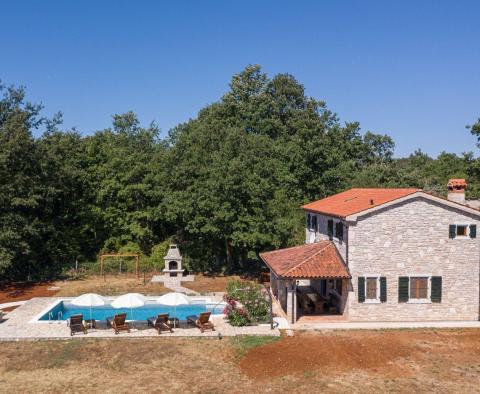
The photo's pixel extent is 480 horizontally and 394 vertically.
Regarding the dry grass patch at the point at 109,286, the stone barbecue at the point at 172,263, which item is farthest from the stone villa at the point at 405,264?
the stone barbecue at the point at 172,263

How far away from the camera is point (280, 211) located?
117ft

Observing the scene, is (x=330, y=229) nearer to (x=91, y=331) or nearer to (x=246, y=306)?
(x=246, y=306)

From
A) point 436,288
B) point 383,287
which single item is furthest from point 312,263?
point 436,288

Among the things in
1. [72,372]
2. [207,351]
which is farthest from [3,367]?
[207,351]

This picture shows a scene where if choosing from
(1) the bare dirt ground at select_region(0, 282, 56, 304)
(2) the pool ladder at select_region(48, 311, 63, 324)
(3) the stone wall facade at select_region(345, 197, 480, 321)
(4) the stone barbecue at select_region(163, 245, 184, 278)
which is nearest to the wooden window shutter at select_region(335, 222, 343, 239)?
(3) the stone wall facade at select_region(345, 197, 480, 321)

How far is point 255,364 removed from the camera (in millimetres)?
17344

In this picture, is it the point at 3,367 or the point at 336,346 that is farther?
the point at 336,346

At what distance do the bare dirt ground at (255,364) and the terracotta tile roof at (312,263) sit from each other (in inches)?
116

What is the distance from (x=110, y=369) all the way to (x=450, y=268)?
17.0 m

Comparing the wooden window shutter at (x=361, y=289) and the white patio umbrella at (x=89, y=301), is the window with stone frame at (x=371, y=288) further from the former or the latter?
the white patio umbrella at (x=89, y=301)

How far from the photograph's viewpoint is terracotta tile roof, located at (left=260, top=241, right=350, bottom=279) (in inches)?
892

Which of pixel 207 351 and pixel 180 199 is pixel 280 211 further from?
pixel 207 351

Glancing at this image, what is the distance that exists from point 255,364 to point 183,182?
21.0 m

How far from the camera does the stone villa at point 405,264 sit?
75.0 ft
